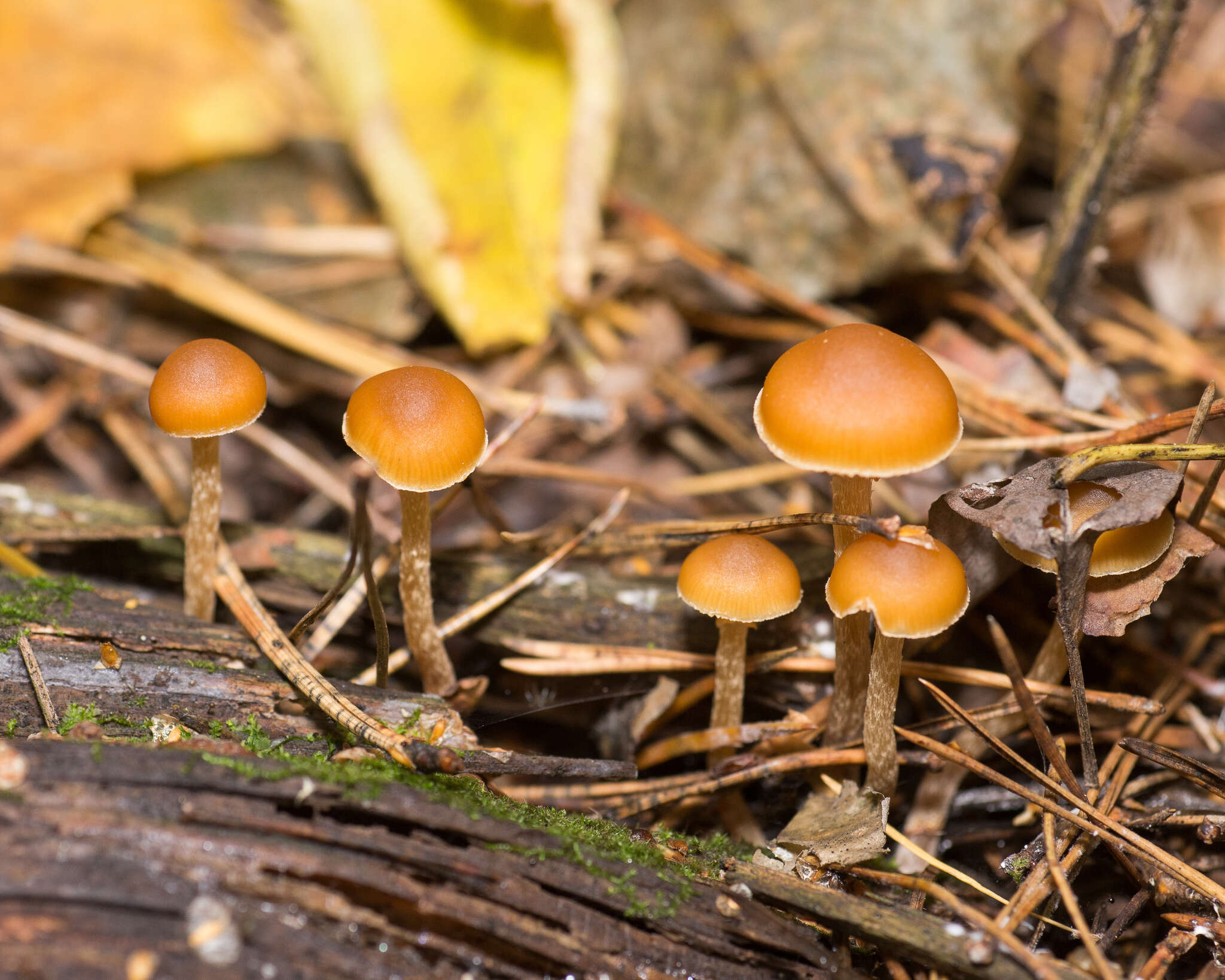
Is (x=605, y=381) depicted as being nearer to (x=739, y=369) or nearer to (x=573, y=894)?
(x=739, y=369)

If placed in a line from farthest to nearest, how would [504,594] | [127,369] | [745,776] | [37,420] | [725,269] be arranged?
[725,269]
[37,420]
[127,369]
[504,594]
[745,776]

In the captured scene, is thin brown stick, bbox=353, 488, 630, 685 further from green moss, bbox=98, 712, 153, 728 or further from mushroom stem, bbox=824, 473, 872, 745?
mushroom stem, bbox=824, 473, 872, 745

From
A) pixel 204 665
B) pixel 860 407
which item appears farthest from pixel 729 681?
pixel 204 665

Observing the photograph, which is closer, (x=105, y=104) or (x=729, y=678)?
(x=729, y=678)

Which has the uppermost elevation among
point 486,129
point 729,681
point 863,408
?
point 486,129

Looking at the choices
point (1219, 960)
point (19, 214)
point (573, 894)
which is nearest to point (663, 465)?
point (573, 894)

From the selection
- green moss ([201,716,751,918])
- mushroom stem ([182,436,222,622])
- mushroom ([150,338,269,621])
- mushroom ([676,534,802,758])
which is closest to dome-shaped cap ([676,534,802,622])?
mushroom ([676,534,802,758])

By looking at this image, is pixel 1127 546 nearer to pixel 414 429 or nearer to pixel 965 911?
pixel 965 911

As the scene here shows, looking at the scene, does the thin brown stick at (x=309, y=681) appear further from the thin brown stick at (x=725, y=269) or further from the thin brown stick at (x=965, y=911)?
the thin brown stick at (x=725, y=269)
